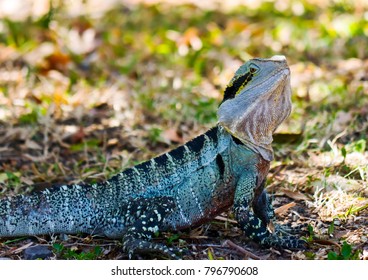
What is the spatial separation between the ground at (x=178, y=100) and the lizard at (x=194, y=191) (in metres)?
0.14

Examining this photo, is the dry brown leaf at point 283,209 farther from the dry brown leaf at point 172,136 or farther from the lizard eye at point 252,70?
the dry brown leaf at point 172,136

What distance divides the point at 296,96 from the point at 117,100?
2265mm

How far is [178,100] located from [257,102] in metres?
3.50

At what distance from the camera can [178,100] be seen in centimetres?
819

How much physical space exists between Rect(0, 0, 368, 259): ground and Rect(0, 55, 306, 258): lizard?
0.45ft

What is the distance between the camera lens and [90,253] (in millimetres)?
4680

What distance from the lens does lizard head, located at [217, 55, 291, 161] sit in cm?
469

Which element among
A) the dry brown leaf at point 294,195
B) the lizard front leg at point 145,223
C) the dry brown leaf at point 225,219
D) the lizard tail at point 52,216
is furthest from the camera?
the dry brown leaf at point 294,195

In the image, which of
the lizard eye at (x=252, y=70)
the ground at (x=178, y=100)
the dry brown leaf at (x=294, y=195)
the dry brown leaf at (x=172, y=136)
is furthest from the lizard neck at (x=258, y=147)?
the dry brown leaf at (x=172, y=136)

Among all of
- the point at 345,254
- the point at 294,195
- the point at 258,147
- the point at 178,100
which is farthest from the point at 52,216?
the point at 178,100

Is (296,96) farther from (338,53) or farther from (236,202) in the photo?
(236,202)

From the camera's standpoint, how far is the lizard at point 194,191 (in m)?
4.77

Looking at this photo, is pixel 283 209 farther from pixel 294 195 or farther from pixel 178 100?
pixel 178 100

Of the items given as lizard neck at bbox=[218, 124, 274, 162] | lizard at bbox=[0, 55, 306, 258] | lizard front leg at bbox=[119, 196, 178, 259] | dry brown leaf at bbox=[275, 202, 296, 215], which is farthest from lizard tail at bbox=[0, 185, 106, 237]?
dry brown leaf at bbox=[275, 202, 296, 215]
